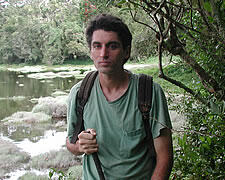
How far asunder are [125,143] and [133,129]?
9 cm

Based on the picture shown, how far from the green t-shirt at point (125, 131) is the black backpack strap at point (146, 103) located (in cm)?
2

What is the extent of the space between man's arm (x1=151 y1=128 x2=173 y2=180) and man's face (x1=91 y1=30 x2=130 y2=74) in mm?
455

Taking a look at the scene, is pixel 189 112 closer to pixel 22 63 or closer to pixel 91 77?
pixel 91 77

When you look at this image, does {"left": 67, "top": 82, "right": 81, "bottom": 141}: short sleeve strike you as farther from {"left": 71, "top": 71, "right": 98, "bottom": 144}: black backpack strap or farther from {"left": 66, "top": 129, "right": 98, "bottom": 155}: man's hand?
{"left": 66, "top": 129, "right": 98, "bottom": 155}: man's hand

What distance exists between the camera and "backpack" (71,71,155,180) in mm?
1289

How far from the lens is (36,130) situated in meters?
8.64

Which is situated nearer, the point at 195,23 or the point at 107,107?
the point at 107,107

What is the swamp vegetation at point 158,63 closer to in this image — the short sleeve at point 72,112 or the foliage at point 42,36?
the foliage at point 42,36

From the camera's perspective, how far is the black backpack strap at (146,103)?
129cm

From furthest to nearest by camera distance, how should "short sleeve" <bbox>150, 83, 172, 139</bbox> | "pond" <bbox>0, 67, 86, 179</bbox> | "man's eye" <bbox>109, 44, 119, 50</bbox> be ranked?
1. "pond" <bbox>0, 67, 86, 179</bbox>
2. "man's eye" <bbox>109, 44, 119, 50</bbox>
3. "short sleeve" <bbox>150, 83, 172, 139</bbox>

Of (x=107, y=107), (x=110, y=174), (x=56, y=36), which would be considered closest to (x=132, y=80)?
(x=107, y=107)

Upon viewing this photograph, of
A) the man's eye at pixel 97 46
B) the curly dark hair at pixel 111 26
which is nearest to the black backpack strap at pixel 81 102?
the man's eye at pixel 97 46

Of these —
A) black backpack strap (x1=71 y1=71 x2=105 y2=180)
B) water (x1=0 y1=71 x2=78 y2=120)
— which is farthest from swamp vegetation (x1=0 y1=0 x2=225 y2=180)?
black backpack strap (x1=71 y1=71 x2=105 y2=180)

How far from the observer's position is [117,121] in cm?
134
